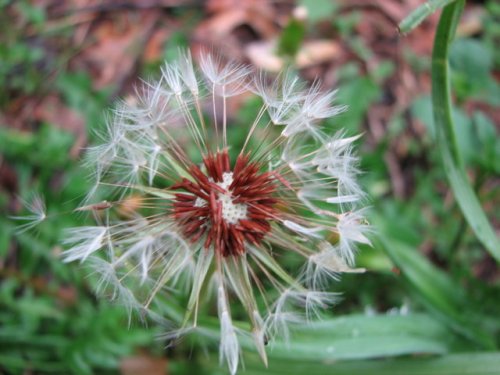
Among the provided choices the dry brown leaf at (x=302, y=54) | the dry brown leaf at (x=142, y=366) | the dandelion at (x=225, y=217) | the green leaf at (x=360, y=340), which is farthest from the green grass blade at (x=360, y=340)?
the dry brown leaf at (x=302, y=54)

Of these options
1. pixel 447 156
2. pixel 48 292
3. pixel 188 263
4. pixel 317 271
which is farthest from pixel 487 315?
pixel 48 292

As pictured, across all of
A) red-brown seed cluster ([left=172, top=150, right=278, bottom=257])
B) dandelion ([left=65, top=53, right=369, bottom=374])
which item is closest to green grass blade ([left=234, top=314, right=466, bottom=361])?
dandelion ([left=65, top=53, right=369, bottom=374])

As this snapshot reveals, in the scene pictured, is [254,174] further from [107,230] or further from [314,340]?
[314,340]

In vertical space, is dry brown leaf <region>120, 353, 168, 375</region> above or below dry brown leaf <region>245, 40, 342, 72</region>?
below

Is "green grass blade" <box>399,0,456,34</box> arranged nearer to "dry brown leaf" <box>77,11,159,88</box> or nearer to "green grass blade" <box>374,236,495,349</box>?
"green grass blade" <box>374,236,495,349</box>

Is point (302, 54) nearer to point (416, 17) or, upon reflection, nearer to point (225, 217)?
point (416, 17)

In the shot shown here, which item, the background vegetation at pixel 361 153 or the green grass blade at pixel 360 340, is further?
the background vegetation at pixel 361 153

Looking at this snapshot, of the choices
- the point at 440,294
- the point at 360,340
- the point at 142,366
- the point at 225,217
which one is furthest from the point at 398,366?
the point at 142,366

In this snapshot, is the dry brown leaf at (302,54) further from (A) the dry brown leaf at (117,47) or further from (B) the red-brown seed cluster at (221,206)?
(B) the red-brown seed cluster at (221,206)
